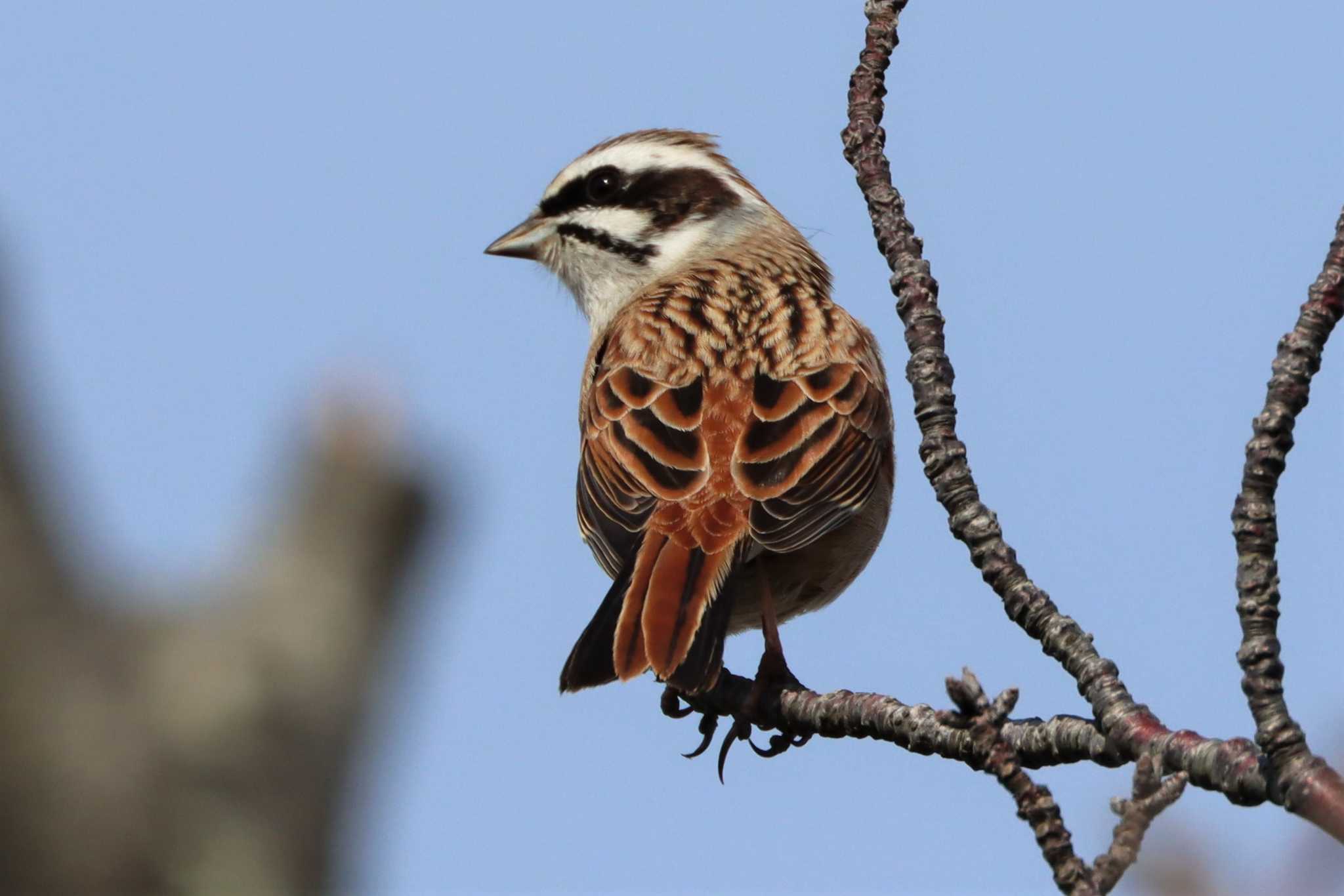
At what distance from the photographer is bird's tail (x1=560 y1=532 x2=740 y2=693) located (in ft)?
22.3

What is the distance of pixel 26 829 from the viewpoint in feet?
12.1

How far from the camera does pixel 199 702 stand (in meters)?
4.10

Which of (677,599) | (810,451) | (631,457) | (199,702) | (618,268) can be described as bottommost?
(199,702)

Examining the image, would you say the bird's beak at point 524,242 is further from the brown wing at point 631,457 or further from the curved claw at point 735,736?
the curved claw at point 735,736

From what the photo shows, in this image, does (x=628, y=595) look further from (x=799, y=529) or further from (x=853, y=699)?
(x=853, y=699)

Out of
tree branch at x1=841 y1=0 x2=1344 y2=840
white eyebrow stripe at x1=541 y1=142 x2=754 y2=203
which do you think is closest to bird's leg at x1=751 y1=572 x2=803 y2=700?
tree branch at x1=841 y1=0 x2=1344 y2=840

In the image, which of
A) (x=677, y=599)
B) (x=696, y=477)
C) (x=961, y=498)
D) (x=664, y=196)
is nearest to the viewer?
(x=961, y=498)

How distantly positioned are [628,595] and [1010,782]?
9.65 ft

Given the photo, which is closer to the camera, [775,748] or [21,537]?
[21,537]

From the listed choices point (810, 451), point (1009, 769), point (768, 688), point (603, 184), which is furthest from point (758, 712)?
point (603, 184)

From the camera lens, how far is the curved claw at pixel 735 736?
23.6 ft

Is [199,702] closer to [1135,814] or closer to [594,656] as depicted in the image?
[1135,814]

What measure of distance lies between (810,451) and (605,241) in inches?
102

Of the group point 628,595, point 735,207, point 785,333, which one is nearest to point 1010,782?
point 628,595
